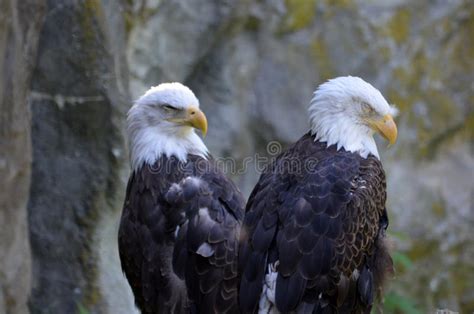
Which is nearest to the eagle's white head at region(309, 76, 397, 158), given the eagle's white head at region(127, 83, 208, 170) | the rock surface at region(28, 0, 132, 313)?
the eagle's white head at region(127, 83, 208, 170)

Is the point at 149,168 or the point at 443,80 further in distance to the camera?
the point at 443,80

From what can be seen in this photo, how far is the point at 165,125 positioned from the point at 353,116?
111 centimetres

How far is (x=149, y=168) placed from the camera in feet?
17.7

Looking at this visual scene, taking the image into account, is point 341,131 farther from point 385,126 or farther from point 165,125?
point 165,125

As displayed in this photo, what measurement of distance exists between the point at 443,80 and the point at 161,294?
13.8 ft

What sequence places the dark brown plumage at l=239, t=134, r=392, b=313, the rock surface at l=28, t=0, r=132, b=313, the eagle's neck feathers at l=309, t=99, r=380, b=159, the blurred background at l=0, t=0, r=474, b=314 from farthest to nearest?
the rock surface at l=28, t=0, r=132, b=313, the blurred background at l=0, t=0, r=474, b=314, the eagle's neck feathers at l=309, t=99, r=380, b=159, the dark brown plumage at l=239, t=134, r=392, b=313

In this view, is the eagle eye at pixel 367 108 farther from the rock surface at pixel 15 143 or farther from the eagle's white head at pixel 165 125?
the rock surface at pixel 15 143

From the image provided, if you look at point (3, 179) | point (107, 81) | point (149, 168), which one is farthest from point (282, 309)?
point (107, 81)

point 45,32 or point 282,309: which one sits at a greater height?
point 45,32

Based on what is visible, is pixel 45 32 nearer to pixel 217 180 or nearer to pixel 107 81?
pixel 107 81

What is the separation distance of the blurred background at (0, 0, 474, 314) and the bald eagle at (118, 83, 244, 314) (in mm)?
814

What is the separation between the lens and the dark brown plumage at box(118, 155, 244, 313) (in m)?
5.05

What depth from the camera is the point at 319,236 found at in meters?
4.58

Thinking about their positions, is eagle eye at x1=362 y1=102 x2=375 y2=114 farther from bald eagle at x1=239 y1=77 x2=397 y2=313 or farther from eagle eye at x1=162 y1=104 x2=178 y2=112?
eagle eye at x1=162 y1=104 x2=178 y2=112
